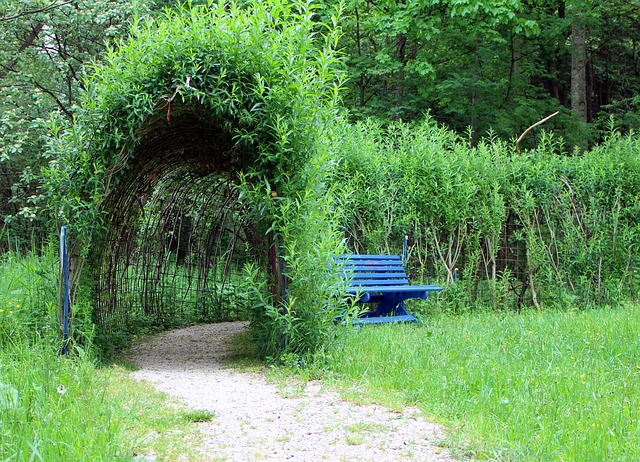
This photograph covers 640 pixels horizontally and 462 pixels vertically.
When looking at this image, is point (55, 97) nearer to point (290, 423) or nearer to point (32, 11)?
point (32, 11)

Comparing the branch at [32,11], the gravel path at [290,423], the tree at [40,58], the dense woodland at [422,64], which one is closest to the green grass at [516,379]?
the gravel path at [290,423]

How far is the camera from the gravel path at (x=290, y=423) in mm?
3107

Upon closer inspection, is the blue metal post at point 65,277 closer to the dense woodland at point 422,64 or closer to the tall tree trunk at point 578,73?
the dense woodland at point 422,64

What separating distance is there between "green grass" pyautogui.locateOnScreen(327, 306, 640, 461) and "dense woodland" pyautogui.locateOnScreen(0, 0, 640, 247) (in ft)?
13.5

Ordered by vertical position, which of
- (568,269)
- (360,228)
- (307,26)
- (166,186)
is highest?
(307,26)

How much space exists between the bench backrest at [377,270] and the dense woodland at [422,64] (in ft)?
9.49

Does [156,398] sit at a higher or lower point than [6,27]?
lower

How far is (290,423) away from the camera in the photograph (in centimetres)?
364

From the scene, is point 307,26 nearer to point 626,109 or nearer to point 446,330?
point 446,330

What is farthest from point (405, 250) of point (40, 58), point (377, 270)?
point (40, 58)

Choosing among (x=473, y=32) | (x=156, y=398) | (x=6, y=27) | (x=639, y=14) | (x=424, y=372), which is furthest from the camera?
(x=639, y=14)

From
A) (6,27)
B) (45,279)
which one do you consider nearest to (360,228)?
(45,279)

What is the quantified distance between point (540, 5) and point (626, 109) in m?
4.31

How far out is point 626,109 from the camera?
16.5 meters
